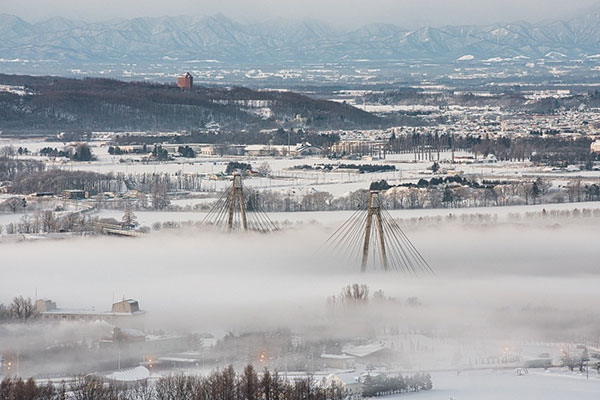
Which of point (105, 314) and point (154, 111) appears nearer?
point (105, 314)

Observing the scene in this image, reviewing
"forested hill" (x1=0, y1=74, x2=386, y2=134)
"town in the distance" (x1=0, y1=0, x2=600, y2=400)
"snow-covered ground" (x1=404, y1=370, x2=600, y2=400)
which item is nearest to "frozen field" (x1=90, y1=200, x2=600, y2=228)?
"town in the distance" (x1=0, y1=0, x2=600, y2=400)

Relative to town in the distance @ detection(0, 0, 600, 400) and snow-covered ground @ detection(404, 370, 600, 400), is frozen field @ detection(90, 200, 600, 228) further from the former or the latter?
snow-covered ground @ detection(404, 370, 600, 400)

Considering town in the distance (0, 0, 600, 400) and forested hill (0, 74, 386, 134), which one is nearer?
town in the distance (0, 0, 600, 400)

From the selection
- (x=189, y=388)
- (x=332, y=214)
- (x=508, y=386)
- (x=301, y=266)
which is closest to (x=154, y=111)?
(x=332, y=214)

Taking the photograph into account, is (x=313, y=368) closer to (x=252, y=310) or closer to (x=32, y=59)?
(x=252, y=310)

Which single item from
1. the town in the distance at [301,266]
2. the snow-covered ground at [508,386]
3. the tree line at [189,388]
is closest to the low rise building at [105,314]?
the town in the distance at [301,266]

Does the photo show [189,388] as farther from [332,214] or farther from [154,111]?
[154,111]

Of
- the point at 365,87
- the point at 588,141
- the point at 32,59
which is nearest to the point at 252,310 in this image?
the point at 588,141

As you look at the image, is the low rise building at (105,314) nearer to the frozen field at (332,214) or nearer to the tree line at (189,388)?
the tree line at (189,388)
